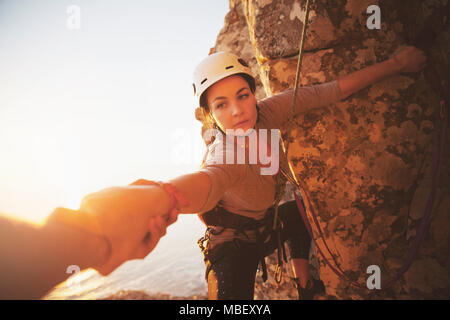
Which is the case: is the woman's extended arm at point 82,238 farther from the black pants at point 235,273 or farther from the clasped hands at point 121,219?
the black pants at point 235,273

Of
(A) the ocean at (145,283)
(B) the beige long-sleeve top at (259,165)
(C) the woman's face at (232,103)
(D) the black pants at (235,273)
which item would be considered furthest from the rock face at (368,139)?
(A) the ocean at (145,283)

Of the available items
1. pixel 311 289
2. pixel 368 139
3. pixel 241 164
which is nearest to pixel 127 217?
pixel 241 164

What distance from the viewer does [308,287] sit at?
2.35 metres

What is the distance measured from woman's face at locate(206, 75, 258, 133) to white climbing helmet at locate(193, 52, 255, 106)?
0.06 meters

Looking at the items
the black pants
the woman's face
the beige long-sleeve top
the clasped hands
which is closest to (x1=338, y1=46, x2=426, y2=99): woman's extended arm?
the beige long-sleeve top

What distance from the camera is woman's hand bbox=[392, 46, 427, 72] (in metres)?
1.69

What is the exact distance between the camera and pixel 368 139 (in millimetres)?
1898

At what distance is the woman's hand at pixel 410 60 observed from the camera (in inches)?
66.4

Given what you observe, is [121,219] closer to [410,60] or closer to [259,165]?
[259,165]

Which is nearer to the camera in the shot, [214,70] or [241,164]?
[241,164]

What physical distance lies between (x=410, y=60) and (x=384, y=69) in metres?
0.20
